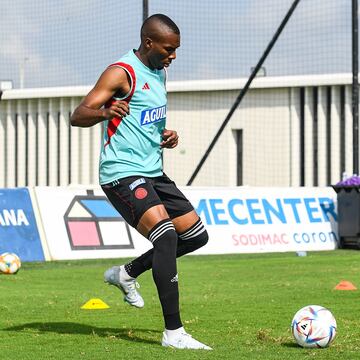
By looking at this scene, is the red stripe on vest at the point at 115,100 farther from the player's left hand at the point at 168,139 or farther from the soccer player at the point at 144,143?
the player's left hand at the point at 168,139

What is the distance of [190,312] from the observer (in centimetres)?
970

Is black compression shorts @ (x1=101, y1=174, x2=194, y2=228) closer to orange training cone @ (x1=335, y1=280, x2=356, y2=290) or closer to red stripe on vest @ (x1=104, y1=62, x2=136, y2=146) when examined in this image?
red stripe on vest @ (x1=104, y1=62, x2=136, y2=146)

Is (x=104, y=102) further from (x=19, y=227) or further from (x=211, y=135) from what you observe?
(x=211, y=135)

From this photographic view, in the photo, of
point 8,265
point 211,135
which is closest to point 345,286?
point 8,265

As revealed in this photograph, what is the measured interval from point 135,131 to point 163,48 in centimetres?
61

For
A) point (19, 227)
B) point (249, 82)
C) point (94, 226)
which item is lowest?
point (94, 226)

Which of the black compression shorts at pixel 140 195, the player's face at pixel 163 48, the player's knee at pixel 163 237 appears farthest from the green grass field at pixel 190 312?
the player's face at pixel 163 48

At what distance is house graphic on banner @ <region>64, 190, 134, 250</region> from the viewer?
18234 millimetres

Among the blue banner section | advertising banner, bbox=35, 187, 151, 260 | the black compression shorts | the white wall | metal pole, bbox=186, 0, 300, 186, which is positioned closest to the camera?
the black compression shorts

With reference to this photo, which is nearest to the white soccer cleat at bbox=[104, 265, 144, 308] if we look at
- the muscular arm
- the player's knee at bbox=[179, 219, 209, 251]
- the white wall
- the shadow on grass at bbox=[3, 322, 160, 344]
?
→ the shadow on grass at bbox=[3, 322, 160, 344]

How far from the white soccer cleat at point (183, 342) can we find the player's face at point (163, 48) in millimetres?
1922

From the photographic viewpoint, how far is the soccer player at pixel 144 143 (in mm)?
7184

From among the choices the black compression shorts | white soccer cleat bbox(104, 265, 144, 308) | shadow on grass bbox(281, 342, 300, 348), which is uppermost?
the black compression shorts

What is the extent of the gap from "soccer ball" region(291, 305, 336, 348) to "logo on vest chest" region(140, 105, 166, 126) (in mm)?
1698
